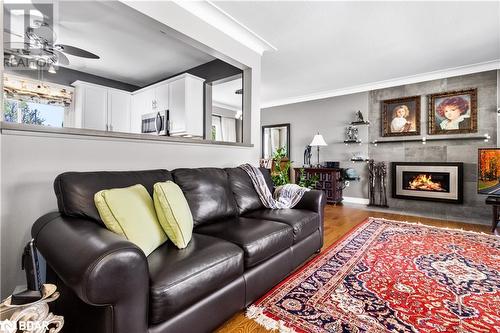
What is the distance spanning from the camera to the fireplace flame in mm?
4578

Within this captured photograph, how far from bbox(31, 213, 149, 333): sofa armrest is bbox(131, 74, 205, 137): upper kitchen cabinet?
2997 millimetres

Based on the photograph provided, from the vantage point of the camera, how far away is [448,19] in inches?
113

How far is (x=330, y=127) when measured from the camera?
19.3ft

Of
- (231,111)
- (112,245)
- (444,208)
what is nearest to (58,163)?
(112,245)

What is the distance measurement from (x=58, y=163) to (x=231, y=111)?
244 inches

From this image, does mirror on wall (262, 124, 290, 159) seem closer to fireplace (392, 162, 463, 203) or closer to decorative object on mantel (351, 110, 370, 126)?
decorative object on mantel (351, 110, 370, 126)

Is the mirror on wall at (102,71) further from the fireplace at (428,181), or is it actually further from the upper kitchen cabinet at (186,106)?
the fireplace at (428,181)

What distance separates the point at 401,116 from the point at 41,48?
5.81 m

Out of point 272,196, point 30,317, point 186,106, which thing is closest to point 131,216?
point 30,317

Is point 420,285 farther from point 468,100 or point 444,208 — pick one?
point 468,100

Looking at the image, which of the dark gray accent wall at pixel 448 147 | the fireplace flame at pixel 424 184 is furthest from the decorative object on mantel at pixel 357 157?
the fireplace flame at pixel 424 184

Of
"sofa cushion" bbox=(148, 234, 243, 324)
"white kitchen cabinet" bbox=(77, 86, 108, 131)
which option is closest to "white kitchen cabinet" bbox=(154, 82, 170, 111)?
"white kitchen cabinet" bbox=(77, 86, 108, 131)

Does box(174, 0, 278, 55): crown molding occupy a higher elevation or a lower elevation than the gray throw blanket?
higher

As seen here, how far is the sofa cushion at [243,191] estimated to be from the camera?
94.8 inches
